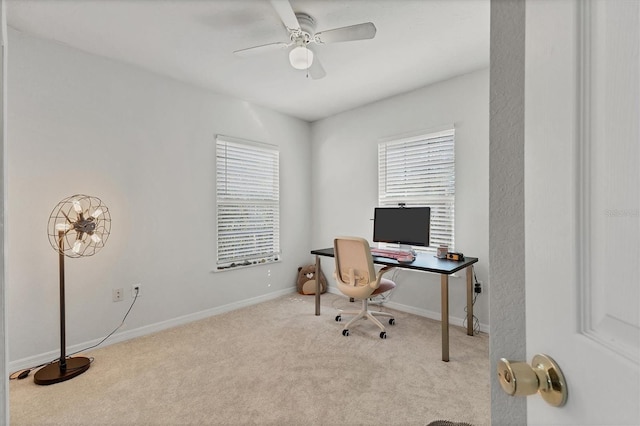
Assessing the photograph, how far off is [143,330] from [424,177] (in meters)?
3.42

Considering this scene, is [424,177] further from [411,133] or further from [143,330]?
[143,330]

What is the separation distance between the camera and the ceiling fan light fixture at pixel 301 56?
2090mm

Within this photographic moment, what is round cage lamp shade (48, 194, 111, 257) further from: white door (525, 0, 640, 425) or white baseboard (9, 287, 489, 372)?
white door (525, 0, 640, 425)

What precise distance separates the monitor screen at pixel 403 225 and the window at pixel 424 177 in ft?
1.13

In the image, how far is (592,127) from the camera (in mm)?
350

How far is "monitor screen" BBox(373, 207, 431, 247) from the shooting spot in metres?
2.90

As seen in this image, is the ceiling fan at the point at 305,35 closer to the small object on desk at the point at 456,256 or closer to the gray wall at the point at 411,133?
the gray wall at the point at 411,133

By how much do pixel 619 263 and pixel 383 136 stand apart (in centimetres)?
350

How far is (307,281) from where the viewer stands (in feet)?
13.4

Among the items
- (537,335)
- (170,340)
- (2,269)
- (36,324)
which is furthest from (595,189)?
(36,324)

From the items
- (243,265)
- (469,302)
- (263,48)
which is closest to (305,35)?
(263,48)

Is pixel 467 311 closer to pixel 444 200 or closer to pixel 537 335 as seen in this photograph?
pixel 444 200

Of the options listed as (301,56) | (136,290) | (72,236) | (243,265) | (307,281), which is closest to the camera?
(301,56)

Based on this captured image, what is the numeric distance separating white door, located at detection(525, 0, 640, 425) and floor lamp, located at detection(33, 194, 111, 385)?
2.92m
